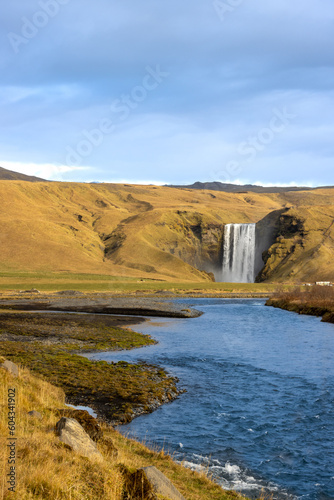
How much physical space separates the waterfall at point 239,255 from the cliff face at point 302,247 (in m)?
9.00

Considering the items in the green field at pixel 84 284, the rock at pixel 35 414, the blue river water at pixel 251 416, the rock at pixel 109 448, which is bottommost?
the green field at pixel 84 284

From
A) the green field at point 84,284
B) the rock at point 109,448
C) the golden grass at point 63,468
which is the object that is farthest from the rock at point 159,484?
the green field at point 84,284

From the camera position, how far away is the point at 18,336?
36344 millimetres

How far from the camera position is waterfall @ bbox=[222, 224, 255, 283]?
178 meters

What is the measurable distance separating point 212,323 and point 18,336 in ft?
Answer: 74.8

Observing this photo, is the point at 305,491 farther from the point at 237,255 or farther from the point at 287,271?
the point at 237,255

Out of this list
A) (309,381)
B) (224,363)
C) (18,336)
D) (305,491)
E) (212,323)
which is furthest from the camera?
(212,323)

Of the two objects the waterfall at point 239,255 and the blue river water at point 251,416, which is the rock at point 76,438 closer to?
the blue river water at point 251,416

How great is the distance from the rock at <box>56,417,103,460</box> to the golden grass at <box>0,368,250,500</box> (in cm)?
18

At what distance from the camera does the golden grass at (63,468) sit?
22.2ft

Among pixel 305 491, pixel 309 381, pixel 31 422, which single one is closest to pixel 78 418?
pixel 31 422

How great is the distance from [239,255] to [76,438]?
17473 centimetres

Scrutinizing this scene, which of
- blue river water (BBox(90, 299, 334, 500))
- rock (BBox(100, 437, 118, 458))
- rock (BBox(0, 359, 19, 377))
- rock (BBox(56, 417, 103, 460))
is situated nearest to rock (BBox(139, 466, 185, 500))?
rock (BBox(56, 417, 103, 460))

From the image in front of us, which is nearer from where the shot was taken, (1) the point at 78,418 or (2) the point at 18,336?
(1) the point at 78,418
